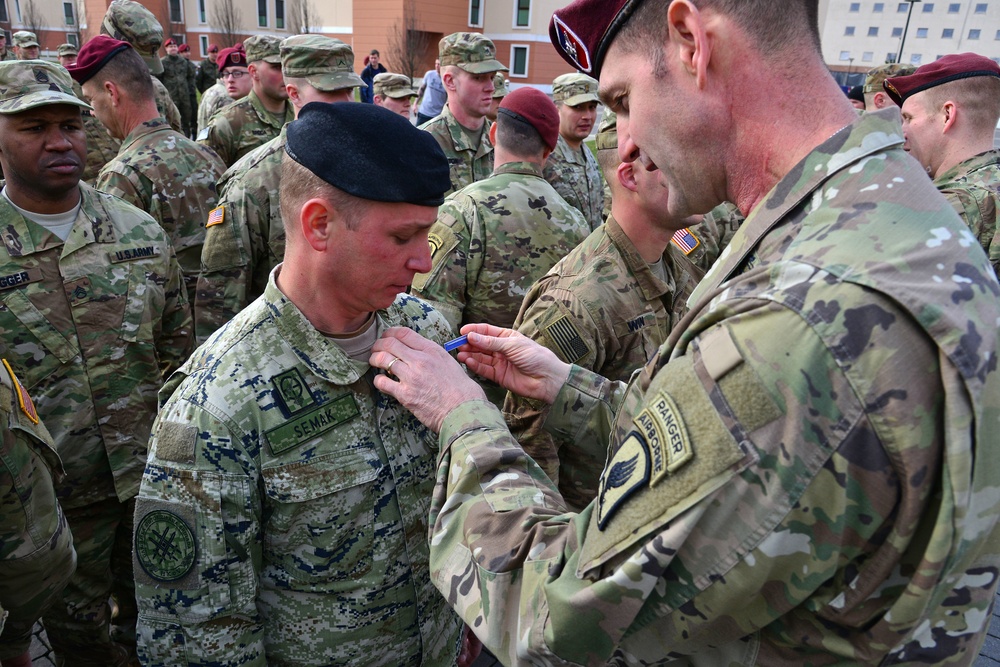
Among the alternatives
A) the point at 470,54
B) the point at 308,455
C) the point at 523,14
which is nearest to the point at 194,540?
the point at 308,455

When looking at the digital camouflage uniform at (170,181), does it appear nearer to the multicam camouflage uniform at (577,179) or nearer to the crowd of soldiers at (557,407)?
the crowd of soldiers at (557,407)

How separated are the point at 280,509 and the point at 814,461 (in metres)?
1.40

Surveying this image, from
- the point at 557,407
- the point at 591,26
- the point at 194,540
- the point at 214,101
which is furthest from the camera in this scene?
the point at 214,101

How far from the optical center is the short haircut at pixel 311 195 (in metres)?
1.86

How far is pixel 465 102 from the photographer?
6535 mm

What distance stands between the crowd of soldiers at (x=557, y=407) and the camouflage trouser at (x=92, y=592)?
0.06 ft

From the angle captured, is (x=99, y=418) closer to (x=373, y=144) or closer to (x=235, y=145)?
(x=373, y=144)

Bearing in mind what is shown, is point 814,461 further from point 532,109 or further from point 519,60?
point 519,60

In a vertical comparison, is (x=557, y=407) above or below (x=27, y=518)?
above

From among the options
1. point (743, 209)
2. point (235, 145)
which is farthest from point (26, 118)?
point (235, 145)

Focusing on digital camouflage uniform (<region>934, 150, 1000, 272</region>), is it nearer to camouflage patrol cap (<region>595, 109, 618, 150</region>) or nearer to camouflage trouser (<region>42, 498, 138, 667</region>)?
camouflage patrol cap (<region>595, 109, 618, 150</region>)

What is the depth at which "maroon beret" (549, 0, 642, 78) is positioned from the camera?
1503mm

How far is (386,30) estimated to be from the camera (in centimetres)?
Result: 3778

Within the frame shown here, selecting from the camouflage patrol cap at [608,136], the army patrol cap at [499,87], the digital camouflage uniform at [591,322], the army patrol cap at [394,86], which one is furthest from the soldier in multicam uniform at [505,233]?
the army patrol cap at [394,86]
